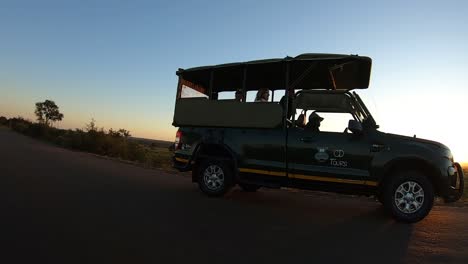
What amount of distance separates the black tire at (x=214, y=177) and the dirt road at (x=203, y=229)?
0.92ft

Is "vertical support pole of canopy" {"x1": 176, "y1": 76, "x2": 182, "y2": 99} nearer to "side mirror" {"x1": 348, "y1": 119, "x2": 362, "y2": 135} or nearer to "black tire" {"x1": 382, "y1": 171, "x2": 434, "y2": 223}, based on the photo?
"side mirror" {"x1": 348, "y1": 119, "x2": 362, "y2": 135}

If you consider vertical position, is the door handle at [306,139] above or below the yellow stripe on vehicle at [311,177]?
above

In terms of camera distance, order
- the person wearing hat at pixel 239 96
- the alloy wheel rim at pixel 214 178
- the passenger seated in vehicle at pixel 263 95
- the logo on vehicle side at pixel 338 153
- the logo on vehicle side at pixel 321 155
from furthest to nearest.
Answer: the passenger seated in vehicle at pixel 263 95, the person wearing hat at pixel 239 96, the alloy wheel rim at pixel 214 178, the logo on vehicle side at pixel 321 155, the logo on vehicle side at pixel 338 153

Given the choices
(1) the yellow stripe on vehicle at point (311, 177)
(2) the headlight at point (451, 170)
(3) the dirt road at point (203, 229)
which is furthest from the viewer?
(1) the yellow stripe on vehicle at point (311, 177)

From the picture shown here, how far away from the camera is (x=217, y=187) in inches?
377

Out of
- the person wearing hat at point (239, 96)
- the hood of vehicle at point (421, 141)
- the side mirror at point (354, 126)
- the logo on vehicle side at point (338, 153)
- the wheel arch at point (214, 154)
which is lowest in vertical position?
the wheel arch at point (214, 154)

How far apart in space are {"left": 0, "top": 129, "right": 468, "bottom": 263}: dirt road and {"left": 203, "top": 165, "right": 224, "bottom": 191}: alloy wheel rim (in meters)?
0.34

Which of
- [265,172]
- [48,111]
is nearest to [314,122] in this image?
[265,172]

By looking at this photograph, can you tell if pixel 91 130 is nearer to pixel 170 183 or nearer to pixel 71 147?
pixel 71 147

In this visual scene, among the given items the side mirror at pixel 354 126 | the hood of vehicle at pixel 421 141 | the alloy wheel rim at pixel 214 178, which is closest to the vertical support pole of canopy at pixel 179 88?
the alloy wheel rim at pixel 214 178

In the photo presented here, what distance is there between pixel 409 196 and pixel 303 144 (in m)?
2.08

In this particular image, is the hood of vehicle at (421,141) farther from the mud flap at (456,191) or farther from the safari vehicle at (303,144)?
the mud flap at (456,191)

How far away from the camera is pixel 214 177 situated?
380 inches

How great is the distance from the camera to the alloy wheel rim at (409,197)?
7.46 m
